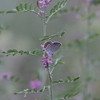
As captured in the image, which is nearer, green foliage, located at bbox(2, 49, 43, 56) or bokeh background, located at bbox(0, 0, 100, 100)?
green foliage, located at bbox(2, 49, 43, 56)

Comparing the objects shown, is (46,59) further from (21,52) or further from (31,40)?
(31,40)

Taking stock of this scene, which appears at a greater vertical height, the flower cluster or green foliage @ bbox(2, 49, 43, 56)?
green foliage @ bbox(2, 49, 43, 56)

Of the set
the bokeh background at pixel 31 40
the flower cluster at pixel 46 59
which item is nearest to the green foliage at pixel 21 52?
the flower cluster at pixel 46 59

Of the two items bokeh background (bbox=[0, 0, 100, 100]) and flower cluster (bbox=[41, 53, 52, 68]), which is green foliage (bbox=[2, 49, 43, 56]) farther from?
bokeh background (bbox=[0, 0, 100, 100])

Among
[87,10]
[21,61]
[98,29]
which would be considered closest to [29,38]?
[21,61]

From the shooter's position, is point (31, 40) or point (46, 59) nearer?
point (46, 59)

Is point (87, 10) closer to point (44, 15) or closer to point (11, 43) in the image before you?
point (44, 15)

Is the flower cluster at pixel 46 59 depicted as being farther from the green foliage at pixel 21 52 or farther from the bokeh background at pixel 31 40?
the bokeh background at pixel 31 40

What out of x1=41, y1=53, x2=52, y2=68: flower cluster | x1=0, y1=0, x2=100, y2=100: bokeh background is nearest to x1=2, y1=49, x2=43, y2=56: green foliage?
x1=41, y1=53, x2=52, y2=68: flower cluster

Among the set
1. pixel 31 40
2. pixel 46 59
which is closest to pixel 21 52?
pixel 46 59

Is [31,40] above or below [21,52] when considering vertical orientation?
above

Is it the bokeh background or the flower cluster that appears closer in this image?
Answer: the flower cluster
